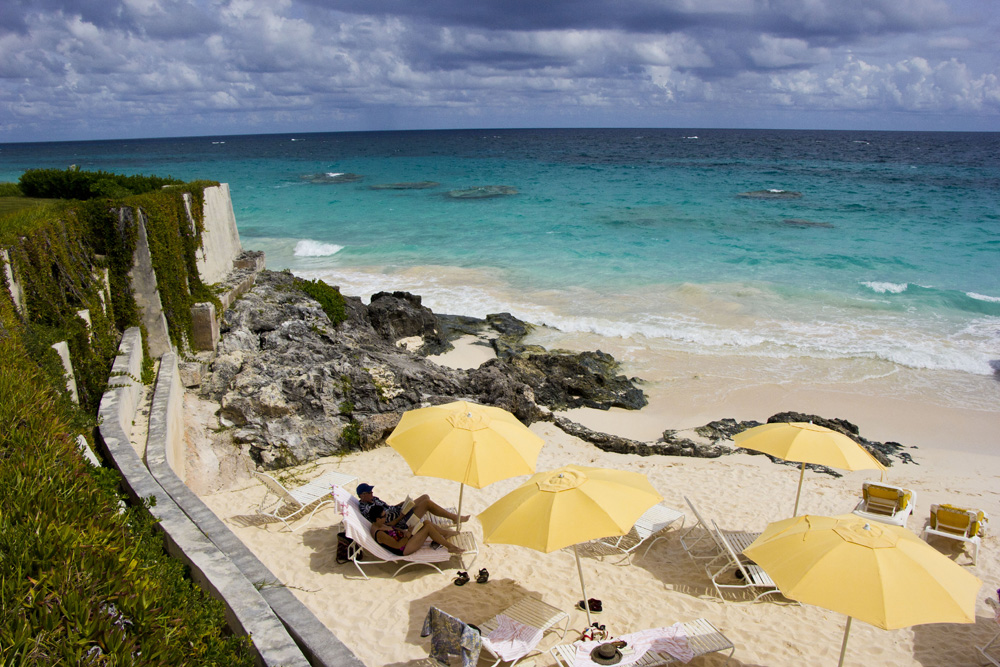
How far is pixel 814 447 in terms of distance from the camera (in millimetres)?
7188

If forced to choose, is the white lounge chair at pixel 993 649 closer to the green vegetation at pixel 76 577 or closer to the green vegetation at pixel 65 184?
the green vegetation at pixel 76 577

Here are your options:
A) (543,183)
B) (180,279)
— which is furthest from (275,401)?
(543,183)

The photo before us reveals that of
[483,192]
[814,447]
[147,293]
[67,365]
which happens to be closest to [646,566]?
[814,447]

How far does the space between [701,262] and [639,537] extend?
761 inches

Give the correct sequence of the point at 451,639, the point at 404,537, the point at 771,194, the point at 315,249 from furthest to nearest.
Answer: the point at 771,194 < the point at 315,249 < the point at 404,537 < the point at 451,639

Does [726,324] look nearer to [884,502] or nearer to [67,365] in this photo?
[884,502]

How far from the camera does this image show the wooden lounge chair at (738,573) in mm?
6613

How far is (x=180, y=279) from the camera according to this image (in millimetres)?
11172

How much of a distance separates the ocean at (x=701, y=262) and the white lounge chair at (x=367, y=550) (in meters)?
7.89

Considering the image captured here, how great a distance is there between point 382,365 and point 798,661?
778 centimetres

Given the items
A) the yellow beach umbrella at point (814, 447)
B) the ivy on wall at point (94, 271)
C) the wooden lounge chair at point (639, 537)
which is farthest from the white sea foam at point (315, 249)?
the yellow beach umbrella at point (814, 447)

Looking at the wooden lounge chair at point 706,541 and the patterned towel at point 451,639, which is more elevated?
the patterned towel at point 451,639

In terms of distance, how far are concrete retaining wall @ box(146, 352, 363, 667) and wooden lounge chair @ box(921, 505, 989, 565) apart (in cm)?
720

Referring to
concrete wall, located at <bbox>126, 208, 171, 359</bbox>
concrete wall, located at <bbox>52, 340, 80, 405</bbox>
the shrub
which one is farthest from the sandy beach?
the shrub
